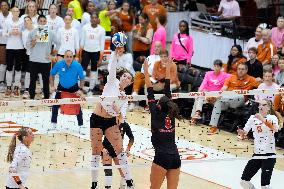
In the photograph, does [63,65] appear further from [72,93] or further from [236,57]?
[236,57]

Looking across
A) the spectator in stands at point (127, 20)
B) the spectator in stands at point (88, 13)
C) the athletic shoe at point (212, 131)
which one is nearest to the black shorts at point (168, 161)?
the athletic shoe at point (212, 131)

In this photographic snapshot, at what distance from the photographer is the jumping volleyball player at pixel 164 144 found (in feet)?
36.1

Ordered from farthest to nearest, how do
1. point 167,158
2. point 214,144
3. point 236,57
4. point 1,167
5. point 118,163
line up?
point 236,57 < point 214,144 < point 1,167 < point 118,163 < point 167,158

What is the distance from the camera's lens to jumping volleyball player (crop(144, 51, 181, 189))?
36.1ft

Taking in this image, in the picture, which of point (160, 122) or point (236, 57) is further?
point (236, 57)

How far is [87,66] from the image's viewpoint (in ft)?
68.8

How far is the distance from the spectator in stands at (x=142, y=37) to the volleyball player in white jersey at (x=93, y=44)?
0.91 meters

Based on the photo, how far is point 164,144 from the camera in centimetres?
1111

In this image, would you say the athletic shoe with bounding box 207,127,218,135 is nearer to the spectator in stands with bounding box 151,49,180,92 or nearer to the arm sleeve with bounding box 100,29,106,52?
the spectator in stands with bounding box 151,49,180,92

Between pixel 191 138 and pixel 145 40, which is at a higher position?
pixel 145 40

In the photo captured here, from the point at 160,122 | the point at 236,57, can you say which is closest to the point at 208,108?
the point at 236,57

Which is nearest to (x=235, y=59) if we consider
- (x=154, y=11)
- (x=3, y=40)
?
(x=154, y=11)

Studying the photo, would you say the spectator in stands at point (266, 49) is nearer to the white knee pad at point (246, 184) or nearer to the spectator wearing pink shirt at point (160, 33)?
the spectator wearing pink shirt at point (160, 33)

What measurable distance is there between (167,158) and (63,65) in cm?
641
